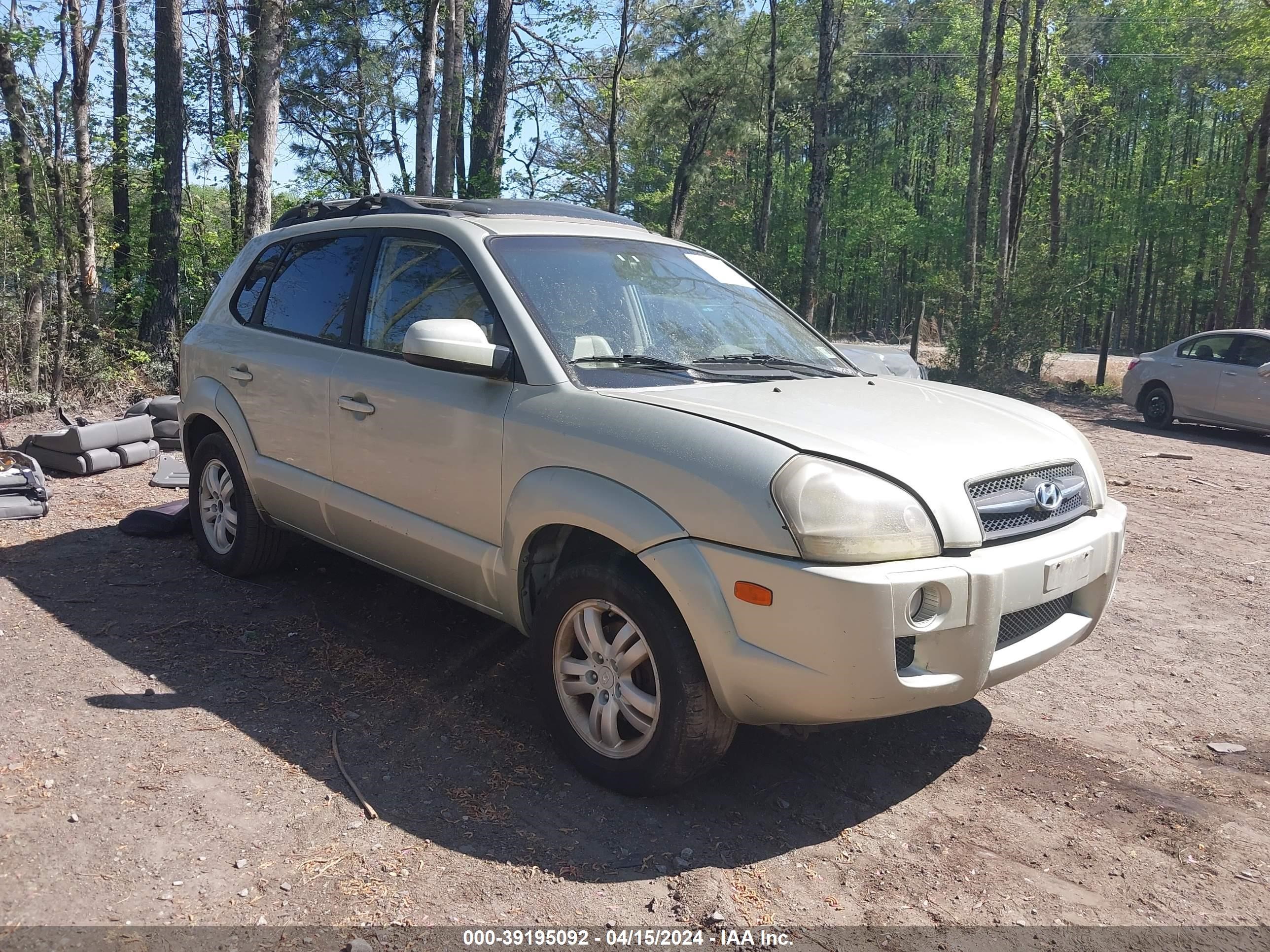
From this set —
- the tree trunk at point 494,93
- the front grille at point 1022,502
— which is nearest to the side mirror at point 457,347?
the front grille at point 1022,502

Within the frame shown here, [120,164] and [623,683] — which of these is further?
[120,164]

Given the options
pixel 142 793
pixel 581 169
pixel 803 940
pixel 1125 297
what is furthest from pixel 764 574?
pixel 1125 297

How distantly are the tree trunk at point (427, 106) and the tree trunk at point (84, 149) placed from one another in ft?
16.0

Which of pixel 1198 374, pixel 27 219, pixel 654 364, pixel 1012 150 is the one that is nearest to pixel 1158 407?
pixel 1198 374

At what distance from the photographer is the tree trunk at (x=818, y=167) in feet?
71.7

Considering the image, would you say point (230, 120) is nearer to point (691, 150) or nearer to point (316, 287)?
point (316, 287)

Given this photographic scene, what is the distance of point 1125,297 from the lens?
5278 cm

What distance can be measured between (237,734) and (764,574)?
2.23m

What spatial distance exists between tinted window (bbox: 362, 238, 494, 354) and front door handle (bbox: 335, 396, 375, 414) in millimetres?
251

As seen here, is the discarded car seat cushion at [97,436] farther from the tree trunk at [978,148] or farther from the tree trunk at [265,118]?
the tree trunk at [978,148]

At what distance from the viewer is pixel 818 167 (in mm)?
22797

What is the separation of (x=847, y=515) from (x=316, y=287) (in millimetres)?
3197

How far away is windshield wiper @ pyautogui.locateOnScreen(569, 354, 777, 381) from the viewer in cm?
366

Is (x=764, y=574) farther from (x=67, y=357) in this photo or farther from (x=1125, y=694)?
(x=67, y=357)
